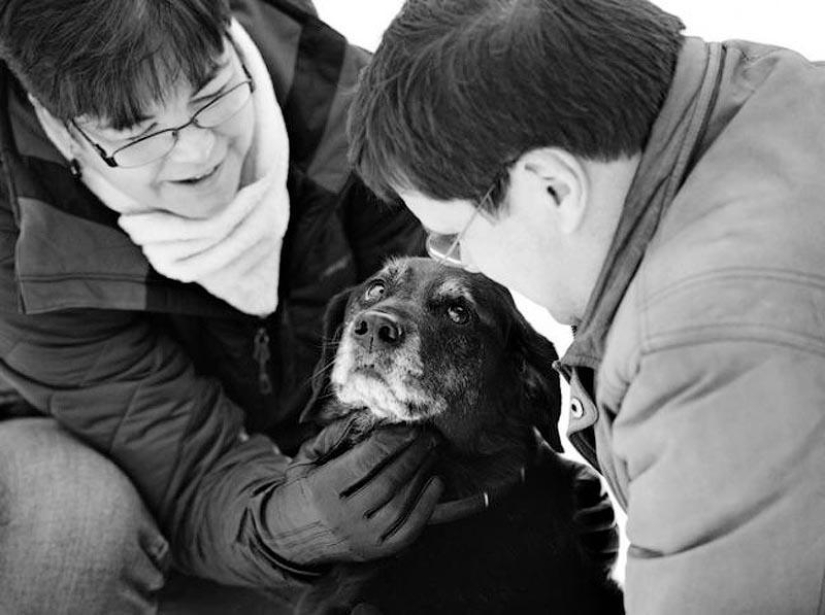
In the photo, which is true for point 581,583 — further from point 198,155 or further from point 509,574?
point 198,155

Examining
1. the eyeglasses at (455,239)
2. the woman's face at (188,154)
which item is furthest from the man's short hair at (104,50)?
the eyeglasses at (455,239)

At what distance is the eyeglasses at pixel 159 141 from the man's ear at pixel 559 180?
731 mm

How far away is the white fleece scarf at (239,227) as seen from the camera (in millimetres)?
1886

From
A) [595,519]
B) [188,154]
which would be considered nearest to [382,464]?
[595,519]

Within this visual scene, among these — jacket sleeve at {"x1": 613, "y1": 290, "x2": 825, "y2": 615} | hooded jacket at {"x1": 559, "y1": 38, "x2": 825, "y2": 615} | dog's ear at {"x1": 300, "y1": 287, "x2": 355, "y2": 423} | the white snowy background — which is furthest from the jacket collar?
the white snowy background

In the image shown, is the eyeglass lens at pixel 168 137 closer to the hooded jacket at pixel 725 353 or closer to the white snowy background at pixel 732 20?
the hooded jacket at pixel 725 353

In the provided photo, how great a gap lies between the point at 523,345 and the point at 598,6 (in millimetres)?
796

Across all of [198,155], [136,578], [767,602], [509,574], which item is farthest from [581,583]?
[198,155]

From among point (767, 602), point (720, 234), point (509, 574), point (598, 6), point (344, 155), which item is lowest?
point (509, 574)

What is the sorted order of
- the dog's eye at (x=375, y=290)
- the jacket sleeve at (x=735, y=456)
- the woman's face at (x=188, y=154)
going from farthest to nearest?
the dog's eye at (x=375, y=290)
the woman's face at (x=188, y=154)
the jacket sleeve at (x=735, y=456)

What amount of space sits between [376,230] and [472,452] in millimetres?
536

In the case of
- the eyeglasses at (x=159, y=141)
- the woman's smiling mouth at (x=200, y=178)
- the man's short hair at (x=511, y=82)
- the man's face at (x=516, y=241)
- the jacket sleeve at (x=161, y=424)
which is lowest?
the jacket sleeve at (x=161, y=424)

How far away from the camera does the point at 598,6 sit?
123 cm

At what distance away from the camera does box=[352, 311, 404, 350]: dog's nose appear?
1.77 m
